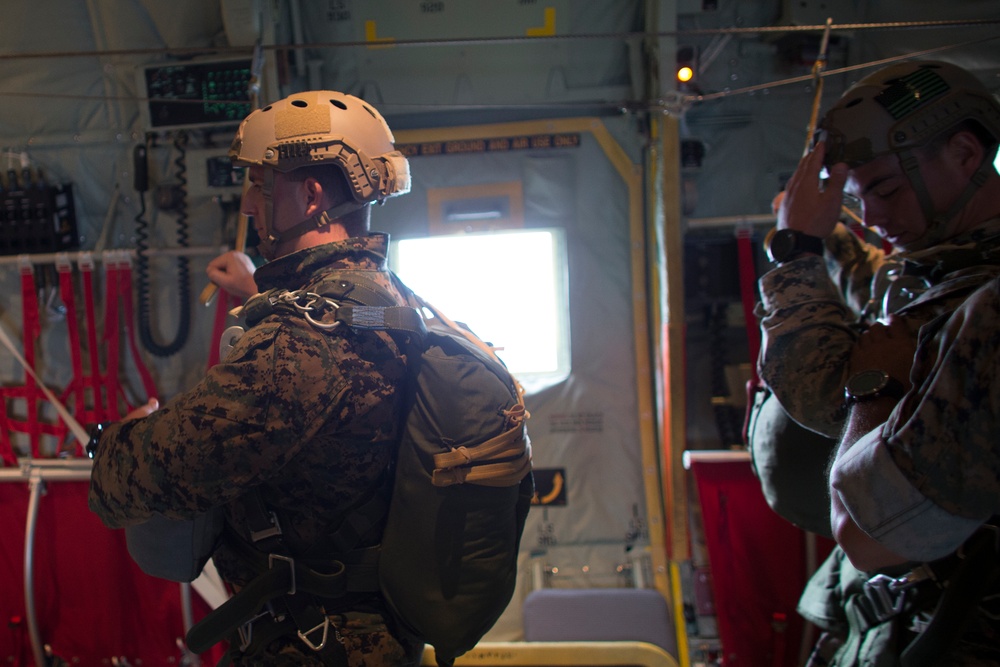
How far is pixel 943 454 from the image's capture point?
3.61 feet

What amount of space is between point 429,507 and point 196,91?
291 cm

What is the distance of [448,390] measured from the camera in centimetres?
188

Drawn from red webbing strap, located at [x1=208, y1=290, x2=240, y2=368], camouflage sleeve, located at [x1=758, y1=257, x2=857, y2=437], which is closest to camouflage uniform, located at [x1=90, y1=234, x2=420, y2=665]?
camouflage sleeve, located at [x1=758, y1=257, x2=857, y2=437]

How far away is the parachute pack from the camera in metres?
1.85

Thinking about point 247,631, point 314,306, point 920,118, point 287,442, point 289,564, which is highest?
point 920,118

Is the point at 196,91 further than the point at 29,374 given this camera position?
No

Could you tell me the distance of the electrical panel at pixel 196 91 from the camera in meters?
3.74

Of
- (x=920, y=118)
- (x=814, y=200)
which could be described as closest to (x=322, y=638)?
(x=814, y=200)

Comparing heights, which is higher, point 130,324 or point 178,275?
point 178,275

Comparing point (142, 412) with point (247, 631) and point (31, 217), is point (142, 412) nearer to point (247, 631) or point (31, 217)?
point (247, 631)

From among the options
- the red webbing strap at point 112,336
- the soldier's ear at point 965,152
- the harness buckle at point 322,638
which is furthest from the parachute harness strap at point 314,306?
the red webbing strap at point 112,336

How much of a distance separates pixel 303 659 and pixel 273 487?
0.46 meters

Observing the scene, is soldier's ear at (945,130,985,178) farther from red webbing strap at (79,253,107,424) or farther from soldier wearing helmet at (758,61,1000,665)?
red webbing strap at (79,253,107,424)

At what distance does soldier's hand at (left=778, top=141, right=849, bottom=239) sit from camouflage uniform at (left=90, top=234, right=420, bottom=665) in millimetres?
1134
